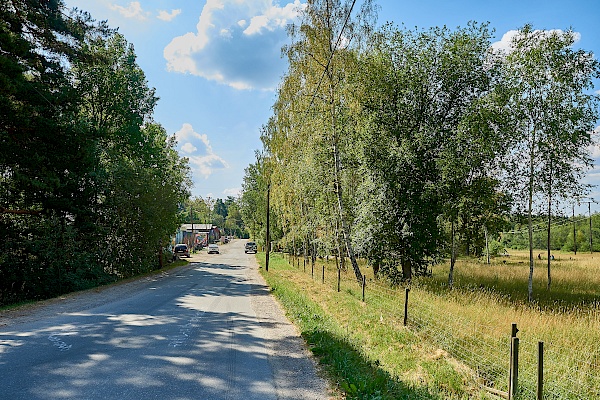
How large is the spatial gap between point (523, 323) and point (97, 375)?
8.57 metres

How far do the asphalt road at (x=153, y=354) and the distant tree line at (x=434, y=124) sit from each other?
771 cm

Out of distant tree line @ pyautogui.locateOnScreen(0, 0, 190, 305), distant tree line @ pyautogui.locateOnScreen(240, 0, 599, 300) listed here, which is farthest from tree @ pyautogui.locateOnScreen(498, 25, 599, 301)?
distant tree line @ pyautogui.locateOnScreen(0, 0, 190, 305)

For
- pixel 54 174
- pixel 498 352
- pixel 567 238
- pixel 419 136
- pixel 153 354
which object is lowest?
pixel 153 354

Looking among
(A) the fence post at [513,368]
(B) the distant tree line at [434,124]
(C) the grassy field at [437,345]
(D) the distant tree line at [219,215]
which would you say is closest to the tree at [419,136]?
(B) the distant tree line at [434,124]

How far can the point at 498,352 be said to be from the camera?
22.7 ft

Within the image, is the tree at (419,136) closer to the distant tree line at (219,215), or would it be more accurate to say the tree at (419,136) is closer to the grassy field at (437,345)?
the grassy field at (437,345)

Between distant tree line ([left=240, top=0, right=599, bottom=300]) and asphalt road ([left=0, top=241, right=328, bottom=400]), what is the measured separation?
7.71m

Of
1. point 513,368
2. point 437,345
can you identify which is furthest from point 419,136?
point 513,368

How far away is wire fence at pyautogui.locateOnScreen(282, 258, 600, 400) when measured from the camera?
5.45 m

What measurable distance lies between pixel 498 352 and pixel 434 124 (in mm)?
12300

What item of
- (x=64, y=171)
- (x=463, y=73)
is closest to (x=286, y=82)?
(x=463, y=73)

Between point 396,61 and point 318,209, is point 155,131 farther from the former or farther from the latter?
point 396,61

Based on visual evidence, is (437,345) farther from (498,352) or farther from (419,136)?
(419,136)

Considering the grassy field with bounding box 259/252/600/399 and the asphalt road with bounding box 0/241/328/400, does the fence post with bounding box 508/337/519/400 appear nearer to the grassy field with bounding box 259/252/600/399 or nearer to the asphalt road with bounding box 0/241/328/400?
the grassy field with bounding box 259/252/600/399
